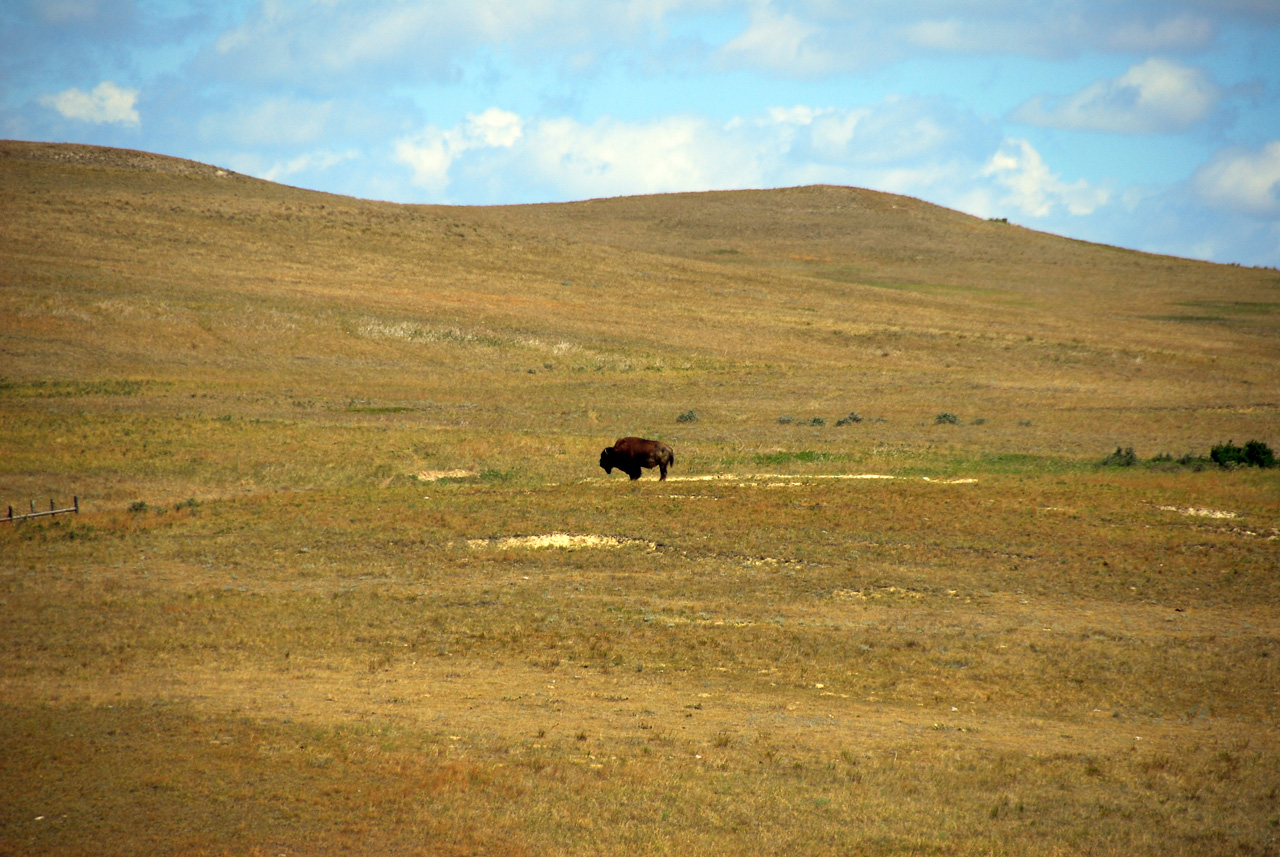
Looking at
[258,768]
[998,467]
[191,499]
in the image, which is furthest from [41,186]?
[258,768]

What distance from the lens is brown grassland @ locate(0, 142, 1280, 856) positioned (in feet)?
29.9

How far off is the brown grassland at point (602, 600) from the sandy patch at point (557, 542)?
125 millimetres

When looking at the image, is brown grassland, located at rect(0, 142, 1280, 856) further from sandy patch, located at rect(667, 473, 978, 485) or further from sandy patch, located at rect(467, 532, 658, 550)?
sandy patch, located at rect(667, 473, 978, 485)

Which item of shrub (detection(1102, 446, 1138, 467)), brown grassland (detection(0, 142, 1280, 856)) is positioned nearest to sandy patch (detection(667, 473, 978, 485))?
brown grassland (detection(0, 142, 1280, 856))

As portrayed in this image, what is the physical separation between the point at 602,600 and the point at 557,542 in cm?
398

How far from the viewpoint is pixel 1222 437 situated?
3519 cm

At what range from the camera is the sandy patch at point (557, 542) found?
2017cm

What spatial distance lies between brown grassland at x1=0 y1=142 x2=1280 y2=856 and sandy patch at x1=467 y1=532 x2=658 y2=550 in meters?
0.13

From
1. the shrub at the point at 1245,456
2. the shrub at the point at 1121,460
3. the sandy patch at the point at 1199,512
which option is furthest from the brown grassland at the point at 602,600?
the shrub at the point at 1245,456

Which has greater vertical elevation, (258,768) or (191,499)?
(191,499)

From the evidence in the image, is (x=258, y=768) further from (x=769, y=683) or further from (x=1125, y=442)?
(x=1125, y=442)

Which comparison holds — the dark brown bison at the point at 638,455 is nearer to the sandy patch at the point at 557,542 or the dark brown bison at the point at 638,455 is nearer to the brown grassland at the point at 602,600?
the brown grassland at the point at 602,600

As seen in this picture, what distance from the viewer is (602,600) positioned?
1667 centimetres

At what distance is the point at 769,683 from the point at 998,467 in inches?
724
